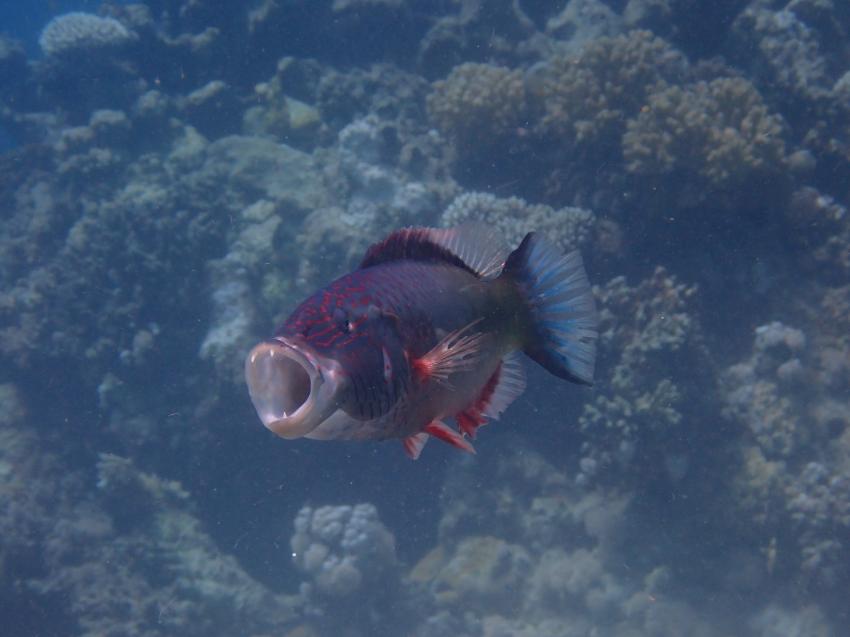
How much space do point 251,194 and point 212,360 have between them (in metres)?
3.32

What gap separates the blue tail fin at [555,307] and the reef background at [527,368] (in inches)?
204

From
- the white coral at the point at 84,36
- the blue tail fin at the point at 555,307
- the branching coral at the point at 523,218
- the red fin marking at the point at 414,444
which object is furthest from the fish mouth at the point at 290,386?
the white coral at the point at 84,36

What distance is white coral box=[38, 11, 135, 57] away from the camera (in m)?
13.5

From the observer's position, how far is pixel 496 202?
24.0 feet

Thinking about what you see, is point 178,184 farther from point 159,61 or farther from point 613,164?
point 613,164

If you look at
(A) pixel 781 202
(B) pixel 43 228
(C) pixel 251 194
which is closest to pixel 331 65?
(C) pixel 251 194

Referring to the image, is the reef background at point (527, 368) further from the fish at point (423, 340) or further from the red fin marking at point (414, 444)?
the red fin marking at point (414, 444)

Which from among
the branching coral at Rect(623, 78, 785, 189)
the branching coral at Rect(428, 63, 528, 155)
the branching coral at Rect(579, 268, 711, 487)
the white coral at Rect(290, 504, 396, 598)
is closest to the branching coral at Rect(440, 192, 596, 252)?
the branching coral at Rect(579, 268, 711, 487)

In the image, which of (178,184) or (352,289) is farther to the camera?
(178,184)

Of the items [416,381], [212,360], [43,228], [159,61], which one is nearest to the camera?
[416,381]

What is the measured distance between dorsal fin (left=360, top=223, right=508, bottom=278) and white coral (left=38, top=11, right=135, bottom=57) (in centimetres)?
1549

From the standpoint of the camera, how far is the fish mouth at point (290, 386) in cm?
113

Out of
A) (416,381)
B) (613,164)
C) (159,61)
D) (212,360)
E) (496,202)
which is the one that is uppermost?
(159,61)

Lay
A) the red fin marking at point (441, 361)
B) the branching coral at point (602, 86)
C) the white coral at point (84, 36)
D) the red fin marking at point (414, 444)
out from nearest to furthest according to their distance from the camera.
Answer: the red fin marking at point (441, 361)
the red fin marking at point (414, 444)
the branching coral at point (602, 86)
the white coral at point (84, 36)
